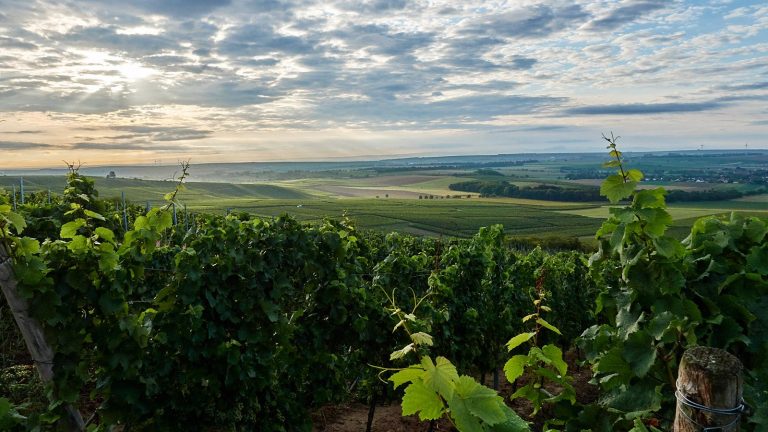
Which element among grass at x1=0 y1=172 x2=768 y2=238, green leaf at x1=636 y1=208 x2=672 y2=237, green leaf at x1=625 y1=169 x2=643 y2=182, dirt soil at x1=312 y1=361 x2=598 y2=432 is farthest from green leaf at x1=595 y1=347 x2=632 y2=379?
grass at x1=0 y1=172 x2=768 y2=238

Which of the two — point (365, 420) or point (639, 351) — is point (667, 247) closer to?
point (639, 351)

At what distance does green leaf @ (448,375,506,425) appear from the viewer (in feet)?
4.96

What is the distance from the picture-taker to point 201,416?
208 inches

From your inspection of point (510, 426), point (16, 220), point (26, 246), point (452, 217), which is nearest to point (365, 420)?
point (26, 246)

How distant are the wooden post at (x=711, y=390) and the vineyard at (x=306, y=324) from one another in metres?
0.39

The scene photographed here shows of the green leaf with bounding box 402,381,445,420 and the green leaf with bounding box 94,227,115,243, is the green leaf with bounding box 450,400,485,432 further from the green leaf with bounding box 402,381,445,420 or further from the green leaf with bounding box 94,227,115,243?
the green leaf with bounding box 94,227,115,243

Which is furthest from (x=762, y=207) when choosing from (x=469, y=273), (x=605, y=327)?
(x=605, y=327)

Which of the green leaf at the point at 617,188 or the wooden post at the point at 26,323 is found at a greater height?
the green leaf at the point at 617,188

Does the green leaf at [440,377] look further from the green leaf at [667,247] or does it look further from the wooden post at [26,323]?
the wooden post at [26,323]

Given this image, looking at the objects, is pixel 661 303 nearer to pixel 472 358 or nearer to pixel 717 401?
pixel 717 401

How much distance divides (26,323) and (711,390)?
4.71m

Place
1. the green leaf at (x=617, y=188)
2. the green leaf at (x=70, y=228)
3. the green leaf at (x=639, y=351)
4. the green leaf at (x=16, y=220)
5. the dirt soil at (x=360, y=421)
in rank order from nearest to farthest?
the green leaf at (x=639, y=351)
the green leaf at (x=617, y=188)
the green leaf at (x=16, y=220)
the green leaf at (x=70, y=228)
the dirt soil at (x=360, y=421)

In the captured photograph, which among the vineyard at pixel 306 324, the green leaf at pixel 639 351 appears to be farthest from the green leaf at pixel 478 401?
the green leaf at pixel 639 351

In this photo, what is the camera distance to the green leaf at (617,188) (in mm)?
3066
